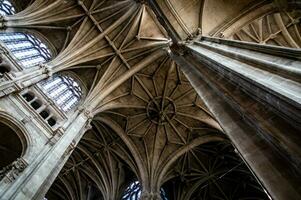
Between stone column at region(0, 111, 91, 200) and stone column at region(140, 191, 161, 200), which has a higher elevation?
stone column at region(140, 191, 161, 200)

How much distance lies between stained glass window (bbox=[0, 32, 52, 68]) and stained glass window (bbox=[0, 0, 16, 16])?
1573 millimetres

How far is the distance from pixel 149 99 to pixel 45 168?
10671 millimetres

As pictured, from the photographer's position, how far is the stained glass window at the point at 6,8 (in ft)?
51.6

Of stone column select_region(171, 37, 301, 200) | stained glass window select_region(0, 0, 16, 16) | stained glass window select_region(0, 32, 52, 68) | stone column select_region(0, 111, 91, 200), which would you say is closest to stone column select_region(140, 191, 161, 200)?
stone column select_region(0, 111, 91, 200)

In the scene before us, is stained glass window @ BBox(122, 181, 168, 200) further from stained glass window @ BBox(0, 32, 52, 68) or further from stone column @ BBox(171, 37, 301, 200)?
stone column @ BBox(171, 37, 301, 200)

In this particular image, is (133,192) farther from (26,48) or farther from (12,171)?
(26,48)

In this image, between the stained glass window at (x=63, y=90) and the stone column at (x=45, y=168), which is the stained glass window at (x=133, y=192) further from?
the stained glass window at (x=63, y=90)

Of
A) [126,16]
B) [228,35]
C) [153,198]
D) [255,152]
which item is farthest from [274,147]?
[126,16]

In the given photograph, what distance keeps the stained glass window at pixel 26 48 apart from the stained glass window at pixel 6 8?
1573 millimetres

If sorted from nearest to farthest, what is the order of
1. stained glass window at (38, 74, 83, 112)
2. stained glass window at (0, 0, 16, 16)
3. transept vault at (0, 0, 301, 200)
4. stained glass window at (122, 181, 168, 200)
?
transept vault at (0, 0, 301, 200)
stained glass window at (38, 74, 83, 112)
stained glass window at (0, 0, 16, 16)
stained glass window at (122, 181, 168, 200)

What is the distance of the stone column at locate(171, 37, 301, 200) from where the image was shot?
13.3ft

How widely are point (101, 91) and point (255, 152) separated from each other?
13.6 metres

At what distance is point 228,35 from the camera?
11.5 metres

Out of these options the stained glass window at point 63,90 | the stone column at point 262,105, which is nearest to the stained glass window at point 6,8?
the stained glass window at point 63,90
